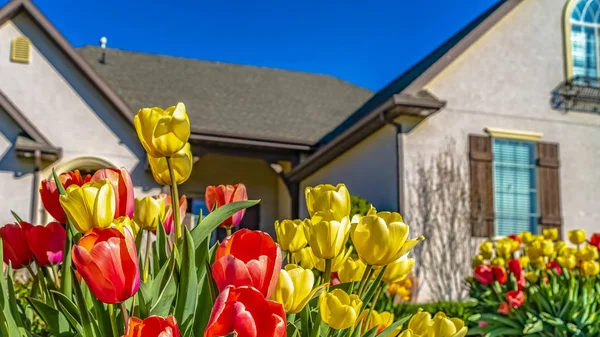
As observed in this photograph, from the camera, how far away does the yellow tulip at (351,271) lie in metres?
1.87

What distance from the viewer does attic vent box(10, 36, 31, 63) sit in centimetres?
1204

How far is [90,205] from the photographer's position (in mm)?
1452

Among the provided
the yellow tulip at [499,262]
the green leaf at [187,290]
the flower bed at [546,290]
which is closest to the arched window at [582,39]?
the yellow tulip at [499,262]

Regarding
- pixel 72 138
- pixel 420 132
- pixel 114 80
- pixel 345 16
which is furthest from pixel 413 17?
pixel 72 138

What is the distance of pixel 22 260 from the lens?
1.89 meters

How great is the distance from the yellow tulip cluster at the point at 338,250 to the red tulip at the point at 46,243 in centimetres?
60

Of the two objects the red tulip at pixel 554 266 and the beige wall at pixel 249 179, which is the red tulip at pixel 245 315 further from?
the beige wall at pixel 249 179

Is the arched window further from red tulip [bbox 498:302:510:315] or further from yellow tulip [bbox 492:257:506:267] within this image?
red tulip [bbox 498:302:510:315]

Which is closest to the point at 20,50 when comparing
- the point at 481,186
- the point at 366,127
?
the point at 366,127

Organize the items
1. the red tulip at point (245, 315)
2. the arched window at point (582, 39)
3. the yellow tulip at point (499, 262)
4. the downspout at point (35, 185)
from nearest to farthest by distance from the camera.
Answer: the red tulip at point (245, 315) → the yellow tulip at point (499, 262) → the downspout at point (35, 185) → the arched window at point (582, 39)

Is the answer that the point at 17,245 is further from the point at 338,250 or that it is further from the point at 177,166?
the point at 338,250

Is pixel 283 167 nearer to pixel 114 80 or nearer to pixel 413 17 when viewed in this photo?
pixel 114 80

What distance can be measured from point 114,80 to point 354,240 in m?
13.5

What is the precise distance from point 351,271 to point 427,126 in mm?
9259
